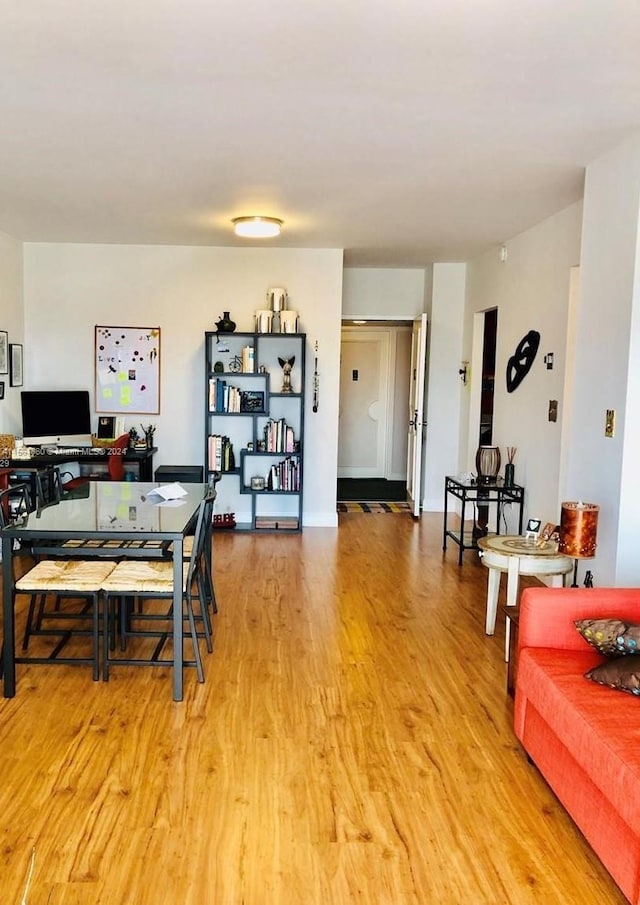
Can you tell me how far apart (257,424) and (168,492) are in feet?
9.14

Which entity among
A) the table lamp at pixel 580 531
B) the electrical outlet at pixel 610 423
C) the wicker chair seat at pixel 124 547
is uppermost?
the electrical outlet at pixel 610 423

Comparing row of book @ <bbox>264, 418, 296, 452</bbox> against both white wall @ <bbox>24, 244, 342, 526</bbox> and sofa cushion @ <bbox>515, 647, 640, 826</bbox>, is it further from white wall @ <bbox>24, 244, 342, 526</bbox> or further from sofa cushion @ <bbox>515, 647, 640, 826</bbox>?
sofa cushion @ <bbox>515, 647, 640, 826</bbox>

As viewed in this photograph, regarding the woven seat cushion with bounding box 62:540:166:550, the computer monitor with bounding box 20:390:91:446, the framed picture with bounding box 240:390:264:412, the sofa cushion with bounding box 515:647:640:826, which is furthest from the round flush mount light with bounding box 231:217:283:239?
the sofa cushion with bounding box 515:647:640:826

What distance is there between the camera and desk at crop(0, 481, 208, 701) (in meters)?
3.11

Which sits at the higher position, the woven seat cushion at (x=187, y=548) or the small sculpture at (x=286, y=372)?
the small sculpture at (x=286, y=372)

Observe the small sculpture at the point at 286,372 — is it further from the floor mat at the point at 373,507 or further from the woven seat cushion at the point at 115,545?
the woven seat cushion at the point at 115,545

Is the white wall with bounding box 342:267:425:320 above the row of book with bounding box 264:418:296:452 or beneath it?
above

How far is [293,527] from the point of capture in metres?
6.80

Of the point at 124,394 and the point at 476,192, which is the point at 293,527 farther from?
the point at 476,192

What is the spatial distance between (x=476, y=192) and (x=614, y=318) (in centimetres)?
138

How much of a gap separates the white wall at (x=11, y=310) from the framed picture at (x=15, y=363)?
45mm

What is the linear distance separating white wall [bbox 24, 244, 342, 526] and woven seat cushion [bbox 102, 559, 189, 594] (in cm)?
346

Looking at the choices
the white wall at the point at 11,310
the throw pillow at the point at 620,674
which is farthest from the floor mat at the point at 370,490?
the throw pillow at the point at 620,674

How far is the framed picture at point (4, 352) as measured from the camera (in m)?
6.05
